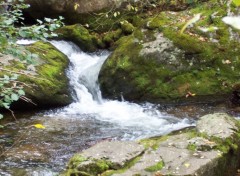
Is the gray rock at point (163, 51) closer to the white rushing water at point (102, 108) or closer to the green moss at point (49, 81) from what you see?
the white rushing water at point (102, 108)

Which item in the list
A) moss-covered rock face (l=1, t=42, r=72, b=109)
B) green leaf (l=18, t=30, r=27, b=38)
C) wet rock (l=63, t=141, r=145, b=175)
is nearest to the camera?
green leaf (l=18, t=30, r=27, b=38)

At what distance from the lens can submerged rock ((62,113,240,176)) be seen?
12.8 feet

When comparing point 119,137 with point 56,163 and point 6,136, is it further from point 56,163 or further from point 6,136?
point 6,136

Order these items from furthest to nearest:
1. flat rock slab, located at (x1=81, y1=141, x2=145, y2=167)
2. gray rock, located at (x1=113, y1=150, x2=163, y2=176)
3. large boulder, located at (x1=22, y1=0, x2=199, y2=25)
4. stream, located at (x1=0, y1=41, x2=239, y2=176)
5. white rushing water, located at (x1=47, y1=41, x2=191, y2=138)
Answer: large boulder, located at (x1=22, y1=0, x2=199, y2=25) < white rushing water, located at (x1=47, y1=41, x2=191, y2=138) < stream, located at (x1=0, y1=41, x2=239, y2=176) < flat rock slab, located at (x1=81, y1=141, x2=145, y2=167) < gray rock, located at (x1=113, y1=150, x2=163, y2=176)

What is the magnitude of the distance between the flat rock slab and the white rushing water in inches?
69.0

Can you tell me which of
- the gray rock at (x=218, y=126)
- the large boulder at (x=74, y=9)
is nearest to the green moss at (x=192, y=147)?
the gray rock at (x=218, y=126)

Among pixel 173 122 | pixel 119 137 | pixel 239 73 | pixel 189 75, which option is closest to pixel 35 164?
pixel 119 137

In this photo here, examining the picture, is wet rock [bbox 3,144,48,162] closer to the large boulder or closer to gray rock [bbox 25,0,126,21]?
the large boulder

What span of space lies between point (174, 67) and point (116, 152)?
429cm

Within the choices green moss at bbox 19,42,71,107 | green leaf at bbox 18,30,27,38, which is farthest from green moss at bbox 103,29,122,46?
green leaf at bbox 18,30,27,38

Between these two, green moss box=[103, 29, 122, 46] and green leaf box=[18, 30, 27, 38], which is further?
green moss box=[103, 29, 122, 46]

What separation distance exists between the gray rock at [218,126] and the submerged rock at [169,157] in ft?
0.09

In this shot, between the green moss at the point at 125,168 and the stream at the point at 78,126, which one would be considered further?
the stream at the point at 78,126

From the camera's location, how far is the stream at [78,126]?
17.1ft
